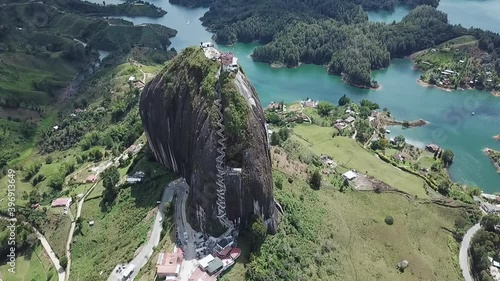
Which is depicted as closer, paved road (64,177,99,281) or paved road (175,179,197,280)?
paved road (175,179,197,280)

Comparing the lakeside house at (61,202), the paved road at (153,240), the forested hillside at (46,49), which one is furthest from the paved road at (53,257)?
the forested hillside at (46,49)

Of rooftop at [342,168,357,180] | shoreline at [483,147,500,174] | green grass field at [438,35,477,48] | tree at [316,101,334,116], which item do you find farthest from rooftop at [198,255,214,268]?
green grass field at [438,35,477,48]

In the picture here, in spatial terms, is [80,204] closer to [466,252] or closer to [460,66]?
[466,252]

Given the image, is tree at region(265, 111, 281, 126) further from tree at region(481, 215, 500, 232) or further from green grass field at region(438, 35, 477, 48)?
green grass field at region(438, 35, 477, 48)

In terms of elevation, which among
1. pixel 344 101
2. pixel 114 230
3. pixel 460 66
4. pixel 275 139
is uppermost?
pixel 275 139

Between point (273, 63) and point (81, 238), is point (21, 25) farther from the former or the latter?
point (81, 238)

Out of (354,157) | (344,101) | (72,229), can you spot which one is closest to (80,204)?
(72,229)
